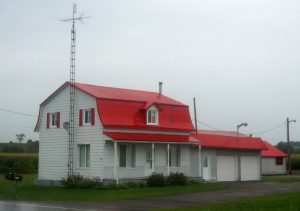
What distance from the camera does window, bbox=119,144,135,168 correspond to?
37750mm

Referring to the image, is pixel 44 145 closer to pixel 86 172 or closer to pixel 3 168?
pixel 86 172

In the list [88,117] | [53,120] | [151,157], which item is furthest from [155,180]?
[53,120]

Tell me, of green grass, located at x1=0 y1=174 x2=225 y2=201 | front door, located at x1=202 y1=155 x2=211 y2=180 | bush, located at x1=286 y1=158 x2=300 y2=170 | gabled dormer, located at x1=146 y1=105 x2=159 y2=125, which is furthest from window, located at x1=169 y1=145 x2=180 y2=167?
bush, located at x1=286 y1=158 x2=300 y2=170

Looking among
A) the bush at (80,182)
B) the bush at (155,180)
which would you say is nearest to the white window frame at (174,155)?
the bush at (155,180)

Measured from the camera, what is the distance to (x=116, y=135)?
36.3 m

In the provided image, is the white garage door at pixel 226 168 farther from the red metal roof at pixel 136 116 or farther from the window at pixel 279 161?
the window at pixel 279 161

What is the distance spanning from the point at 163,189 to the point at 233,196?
20.2ft

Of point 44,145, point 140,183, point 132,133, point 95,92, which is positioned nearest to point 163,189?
point 140,183

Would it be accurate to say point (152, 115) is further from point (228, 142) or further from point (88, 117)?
point (228, 142)

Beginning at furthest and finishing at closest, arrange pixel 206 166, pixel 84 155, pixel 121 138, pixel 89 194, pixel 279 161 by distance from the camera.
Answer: pixel 279 161, pixel 206 166, pixel 84 155, pixel 121 138, pixel 89 194

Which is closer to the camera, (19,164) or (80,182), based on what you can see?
(80,182)

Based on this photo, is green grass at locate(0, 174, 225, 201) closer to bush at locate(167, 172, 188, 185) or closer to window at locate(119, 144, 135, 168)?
bush at locate(167, 172, 188, 185)

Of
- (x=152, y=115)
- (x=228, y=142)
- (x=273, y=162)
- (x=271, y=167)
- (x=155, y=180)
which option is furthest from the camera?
(x=273, y=162)

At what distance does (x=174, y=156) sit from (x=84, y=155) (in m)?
7.13
